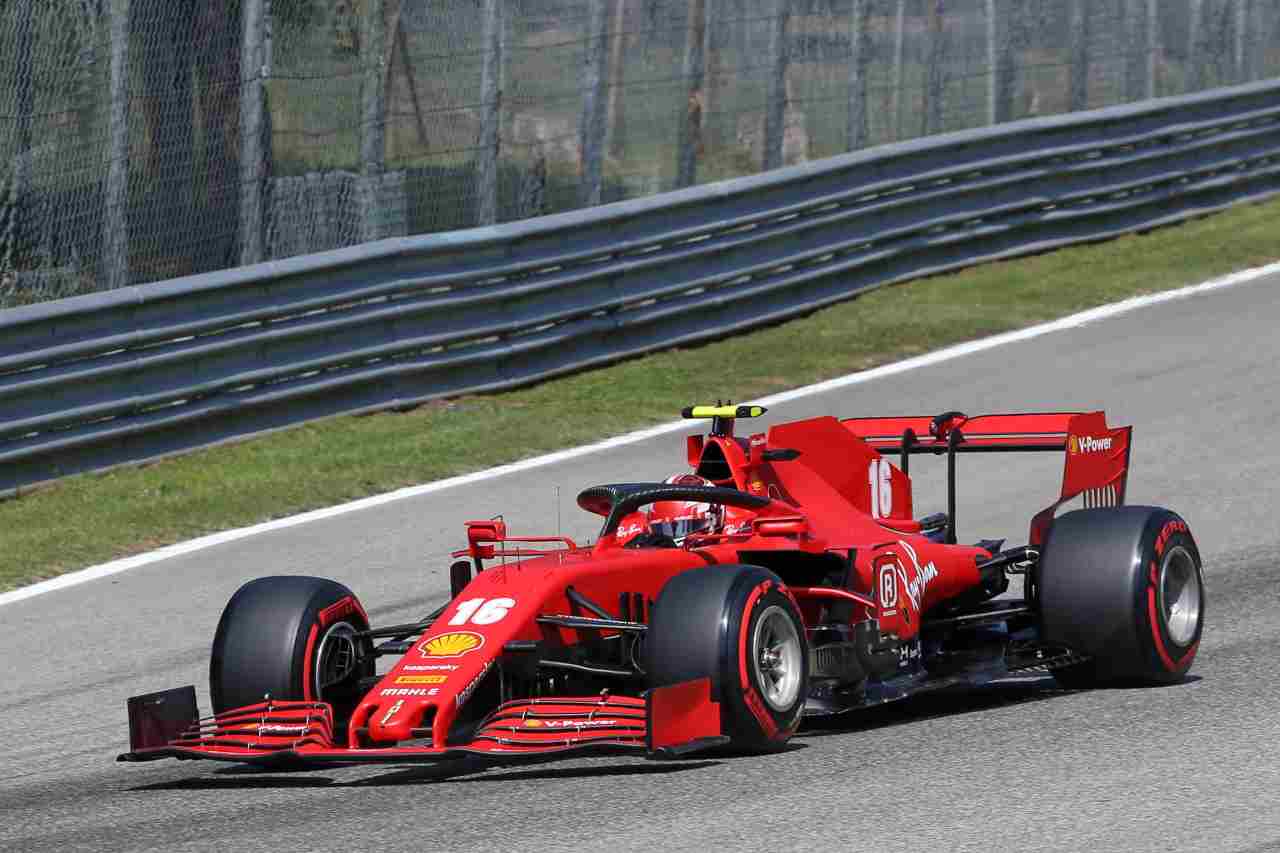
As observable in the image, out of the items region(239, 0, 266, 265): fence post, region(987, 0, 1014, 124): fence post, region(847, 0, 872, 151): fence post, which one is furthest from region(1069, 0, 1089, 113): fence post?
region(239, 0, 266, 265): fence post

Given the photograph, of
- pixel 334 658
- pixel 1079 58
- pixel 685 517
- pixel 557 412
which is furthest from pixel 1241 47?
pixel 334 658

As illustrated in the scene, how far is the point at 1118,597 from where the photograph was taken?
749 cm

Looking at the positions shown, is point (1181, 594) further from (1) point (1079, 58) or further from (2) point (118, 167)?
(1) point (1079, 58)

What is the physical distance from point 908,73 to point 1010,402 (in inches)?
201

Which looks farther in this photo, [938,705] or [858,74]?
[858,74]

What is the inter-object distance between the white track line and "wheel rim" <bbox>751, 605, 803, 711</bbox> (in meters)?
4.88

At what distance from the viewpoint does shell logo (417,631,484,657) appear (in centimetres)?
669

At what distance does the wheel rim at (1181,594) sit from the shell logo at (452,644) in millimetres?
2583

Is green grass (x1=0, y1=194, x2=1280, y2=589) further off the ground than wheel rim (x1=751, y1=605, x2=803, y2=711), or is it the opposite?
green grass (x1=0, y1=194, x2=1280, y2=589)

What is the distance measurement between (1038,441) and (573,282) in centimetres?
638

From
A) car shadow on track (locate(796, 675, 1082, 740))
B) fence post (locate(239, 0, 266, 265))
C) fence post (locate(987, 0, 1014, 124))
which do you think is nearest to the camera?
car shadow on track (locate(796, 675, 1082, 740))

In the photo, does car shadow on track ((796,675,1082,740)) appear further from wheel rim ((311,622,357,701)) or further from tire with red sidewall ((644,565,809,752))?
wheel rim ((311,622,357,701))

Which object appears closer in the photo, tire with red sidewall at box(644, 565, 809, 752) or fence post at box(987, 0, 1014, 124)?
tire with red sidewall at box(644, 565, 809, 752)

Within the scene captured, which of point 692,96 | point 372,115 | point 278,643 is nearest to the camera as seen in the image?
point 278,643
